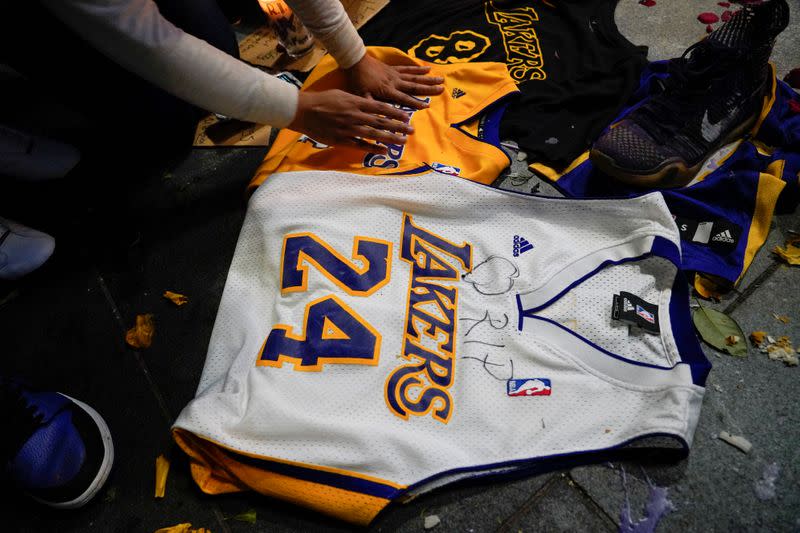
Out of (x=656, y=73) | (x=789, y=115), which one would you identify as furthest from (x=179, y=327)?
(x=789, y=115)

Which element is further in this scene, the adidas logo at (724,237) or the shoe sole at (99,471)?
the adidas logo at (724,237)

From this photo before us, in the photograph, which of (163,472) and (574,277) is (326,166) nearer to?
(574,277)

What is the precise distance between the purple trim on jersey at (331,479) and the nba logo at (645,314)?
19.4 inches

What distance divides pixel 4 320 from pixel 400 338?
90 centimetres

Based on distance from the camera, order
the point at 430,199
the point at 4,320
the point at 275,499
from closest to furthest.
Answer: the point at 275,499, the point at 430,199, the point at 4,320

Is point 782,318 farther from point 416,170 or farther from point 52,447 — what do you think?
point 52,447

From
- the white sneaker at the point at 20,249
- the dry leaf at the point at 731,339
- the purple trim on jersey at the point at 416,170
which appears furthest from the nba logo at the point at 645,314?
the white sneaker at the point at 20,249

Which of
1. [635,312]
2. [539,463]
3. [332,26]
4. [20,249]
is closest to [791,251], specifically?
[635,312]

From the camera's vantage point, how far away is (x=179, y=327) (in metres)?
0.92

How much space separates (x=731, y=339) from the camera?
0.81m

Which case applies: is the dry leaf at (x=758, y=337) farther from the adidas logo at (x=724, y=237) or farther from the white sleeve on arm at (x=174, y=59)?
the white sleeve on arm at (x=174, y=59)

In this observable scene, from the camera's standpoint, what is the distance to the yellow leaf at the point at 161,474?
0.75m

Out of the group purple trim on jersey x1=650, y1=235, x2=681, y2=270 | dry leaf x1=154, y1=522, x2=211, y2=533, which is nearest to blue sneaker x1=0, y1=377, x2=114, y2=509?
dry leaf x1=154, y1=522, x2=211, y2=533

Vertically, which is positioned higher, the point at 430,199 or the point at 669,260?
the point at 430,199
